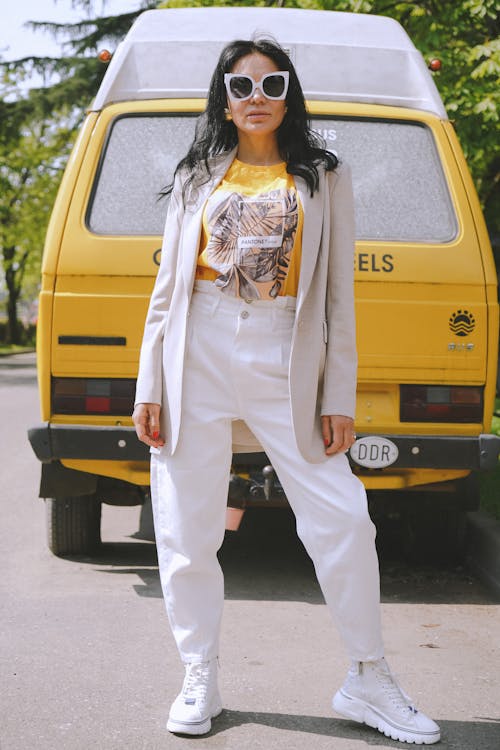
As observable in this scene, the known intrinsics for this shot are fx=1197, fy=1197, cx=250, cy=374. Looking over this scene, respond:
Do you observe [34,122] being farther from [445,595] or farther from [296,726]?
[296,726]

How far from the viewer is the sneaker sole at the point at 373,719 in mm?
3459

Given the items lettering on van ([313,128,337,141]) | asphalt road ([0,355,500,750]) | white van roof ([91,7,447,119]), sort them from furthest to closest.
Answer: white van roof ([91,7,447,119]) < lettering on van ([313,128,337,141]) < asphalt road ([0,355,500,750])

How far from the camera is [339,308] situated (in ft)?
11.8

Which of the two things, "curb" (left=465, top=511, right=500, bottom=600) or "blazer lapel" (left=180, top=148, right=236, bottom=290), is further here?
"curb" (left=465, top=511, right=500, bottom=600)

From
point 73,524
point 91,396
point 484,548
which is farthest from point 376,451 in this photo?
point 73,524

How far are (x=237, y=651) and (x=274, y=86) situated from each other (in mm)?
2128

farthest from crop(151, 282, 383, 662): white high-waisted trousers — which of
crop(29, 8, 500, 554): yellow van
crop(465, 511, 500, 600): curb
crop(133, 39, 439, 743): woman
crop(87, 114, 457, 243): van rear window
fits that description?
crop(465, 511, 500, 600): curb

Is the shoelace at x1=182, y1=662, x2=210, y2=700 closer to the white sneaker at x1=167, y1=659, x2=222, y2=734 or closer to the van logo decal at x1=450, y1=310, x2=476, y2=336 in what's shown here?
the white sneaker at x1=167, y1=659, x2=222, y2=734

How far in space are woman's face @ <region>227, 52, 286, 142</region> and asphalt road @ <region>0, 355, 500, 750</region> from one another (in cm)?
181

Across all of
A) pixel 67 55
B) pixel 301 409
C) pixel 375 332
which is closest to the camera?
pixel 301 409

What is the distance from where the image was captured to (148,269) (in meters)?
5.24

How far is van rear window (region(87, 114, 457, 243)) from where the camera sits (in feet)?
17.9

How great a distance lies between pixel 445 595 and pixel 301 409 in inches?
92.2

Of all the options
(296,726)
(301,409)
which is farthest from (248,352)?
(296,726)
